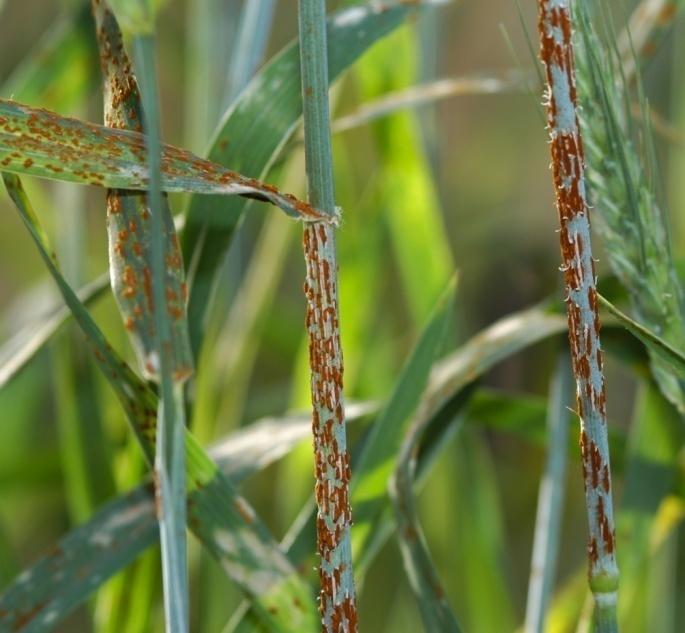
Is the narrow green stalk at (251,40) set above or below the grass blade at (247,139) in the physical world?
above

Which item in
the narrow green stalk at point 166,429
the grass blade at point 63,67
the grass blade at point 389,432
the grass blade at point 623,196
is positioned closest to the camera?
the narrow green stalk at point 166,429

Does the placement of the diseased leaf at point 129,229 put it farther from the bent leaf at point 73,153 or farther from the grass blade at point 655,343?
the grass blade at point 655,343

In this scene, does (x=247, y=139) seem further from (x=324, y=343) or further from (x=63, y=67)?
(x=63, y=67)

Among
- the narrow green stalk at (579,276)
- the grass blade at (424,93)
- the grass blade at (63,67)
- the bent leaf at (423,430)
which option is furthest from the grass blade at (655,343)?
the grass blade at (63,67)

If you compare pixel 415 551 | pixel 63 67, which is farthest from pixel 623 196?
pixel 63 67

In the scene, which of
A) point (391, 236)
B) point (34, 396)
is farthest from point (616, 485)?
point (34, 396)

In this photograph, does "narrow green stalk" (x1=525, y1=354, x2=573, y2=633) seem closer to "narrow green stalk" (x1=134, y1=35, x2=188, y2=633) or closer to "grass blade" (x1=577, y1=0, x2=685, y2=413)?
"grass blade" (x1=577, y1=0, x2=685, y2=413)

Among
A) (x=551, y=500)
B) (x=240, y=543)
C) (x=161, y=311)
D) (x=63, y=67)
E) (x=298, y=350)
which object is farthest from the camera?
(x=298, y=350)

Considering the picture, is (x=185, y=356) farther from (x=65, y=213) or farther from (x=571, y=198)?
(x=65, y=213)
